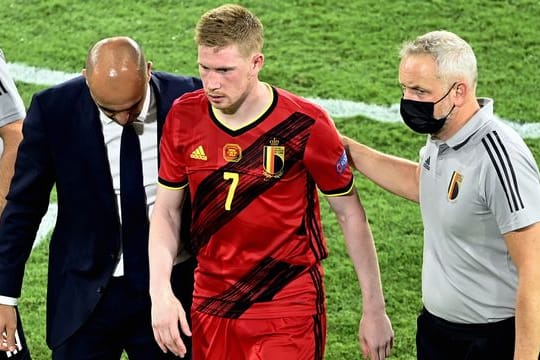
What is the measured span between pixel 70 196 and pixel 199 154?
541mm

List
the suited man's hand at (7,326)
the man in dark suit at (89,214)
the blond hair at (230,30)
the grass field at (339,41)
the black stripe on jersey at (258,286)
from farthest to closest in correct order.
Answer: the grass field at (339,41)
the suited man's hand at (7,326)
the man in dark suit at (89,214)
the black stripe on jersey at (258,286)
the blond hair at (230,30)

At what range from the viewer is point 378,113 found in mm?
7867

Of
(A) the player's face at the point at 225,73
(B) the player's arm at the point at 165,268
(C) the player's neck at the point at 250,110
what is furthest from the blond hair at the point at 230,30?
(B) the player's arm at the point at 165,268

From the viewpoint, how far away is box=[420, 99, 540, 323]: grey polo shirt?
3.79 m

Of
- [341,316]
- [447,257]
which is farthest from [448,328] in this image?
[341,316]

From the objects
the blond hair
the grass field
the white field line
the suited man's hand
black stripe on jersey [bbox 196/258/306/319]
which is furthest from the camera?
the grass field

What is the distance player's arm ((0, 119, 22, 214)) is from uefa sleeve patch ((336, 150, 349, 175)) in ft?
4.14

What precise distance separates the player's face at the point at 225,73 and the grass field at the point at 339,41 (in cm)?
308

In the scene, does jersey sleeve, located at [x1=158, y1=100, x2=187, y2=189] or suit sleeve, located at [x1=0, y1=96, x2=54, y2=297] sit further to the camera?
suit sleeve, located at [x1=0, y1=96, x2=54, y2=297]

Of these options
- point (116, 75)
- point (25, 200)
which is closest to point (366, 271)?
point (116, 75)

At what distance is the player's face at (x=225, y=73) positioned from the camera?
3863 millimetres

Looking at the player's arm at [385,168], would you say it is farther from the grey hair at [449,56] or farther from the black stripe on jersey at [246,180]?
the grey hair at [449,56]

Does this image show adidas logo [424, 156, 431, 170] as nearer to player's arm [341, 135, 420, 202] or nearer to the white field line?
player's arm [341, 135, 420, 202]

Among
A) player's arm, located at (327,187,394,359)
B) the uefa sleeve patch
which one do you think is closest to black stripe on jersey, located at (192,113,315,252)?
the uefa sleeve patch
